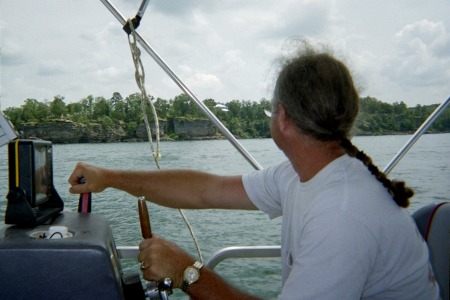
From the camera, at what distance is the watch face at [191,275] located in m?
1.08

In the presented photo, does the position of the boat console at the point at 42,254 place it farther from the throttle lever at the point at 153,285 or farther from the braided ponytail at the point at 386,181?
the braided ponytail at the point at 386,181

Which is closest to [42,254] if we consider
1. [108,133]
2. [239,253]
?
[239,253]

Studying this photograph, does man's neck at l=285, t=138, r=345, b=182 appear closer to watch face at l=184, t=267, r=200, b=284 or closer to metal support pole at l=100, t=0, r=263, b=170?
watch face at l=184, t=267, r=200, b=284

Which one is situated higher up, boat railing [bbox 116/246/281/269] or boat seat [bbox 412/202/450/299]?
boat seat [bbox 412/202/450/299]

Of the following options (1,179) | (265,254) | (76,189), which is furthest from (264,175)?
(1,179)

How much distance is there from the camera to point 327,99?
109 cm

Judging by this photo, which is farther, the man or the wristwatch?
the wristwatch

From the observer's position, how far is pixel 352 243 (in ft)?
2.98

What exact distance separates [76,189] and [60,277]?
1.83 feet

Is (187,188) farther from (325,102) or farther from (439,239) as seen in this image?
(439,239)

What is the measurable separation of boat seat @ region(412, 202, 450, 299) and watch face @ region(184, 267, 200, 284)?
0.73m

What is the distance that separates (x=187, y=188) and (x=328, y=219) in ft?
2.69

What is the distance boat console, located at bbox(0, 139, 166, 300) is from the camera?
0.86 meters

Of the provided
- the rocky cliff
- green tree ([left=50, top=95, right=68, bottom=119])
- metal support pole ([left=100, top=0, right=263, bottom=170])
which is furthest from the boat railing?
the rocky cliff
